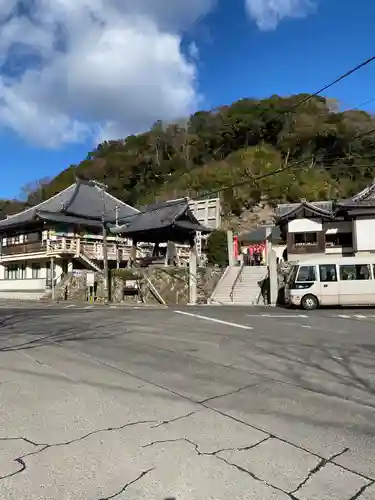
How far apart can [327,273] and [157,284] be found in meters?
12.5

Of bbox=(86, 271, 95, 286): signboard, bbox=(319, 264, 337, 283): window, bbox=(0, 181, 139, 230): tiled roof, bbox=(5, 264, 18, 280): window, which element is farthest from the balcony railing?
bbox=(319, 264, 337, 283): window

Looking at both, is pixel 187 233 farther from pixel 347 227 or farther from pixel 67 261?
pixel 347 227

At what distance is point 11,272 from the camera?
42.2m

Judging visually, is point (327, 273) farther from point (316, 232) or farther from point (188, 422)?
point (316, 232)

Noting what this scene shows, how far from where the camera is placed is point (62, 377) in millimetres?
6512

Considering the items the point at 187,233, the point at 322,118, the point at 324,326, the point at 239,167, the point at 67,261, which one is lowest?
the point at 324,326

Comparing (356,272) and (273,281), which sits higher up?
(356,272)

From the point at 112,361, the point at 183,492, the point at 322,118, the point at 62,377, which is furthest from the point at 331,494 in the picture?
the point at 322,118

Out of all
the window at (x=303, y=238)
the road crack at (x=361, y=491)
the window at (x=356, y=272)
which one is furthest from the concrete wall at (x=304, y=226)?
the road crack at (x=361, y=491)

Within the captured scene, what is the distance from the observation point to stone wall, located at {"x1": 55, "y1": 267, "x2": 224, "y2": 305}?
91.2ft

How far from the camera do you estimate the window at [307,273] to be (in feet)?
64.2

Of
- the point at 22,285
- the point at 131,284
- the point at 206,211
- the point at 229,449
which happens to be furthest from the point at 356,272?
the point at 22,285

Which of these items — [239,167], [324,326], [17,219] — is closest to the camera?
[324,326]

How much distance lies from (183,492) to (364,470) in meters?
1.48
